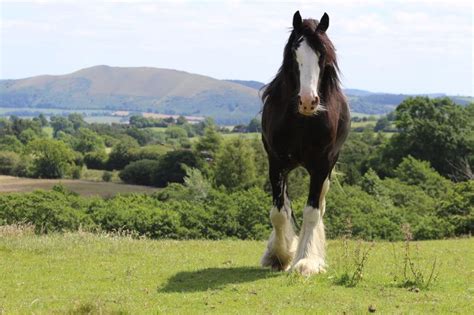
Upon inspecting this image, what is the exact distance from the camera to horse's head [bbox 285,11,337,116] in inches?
340

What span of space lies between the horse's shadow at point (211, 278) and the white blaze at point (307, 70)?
2.81 meters

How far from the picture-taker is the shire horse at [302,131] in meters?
9.09

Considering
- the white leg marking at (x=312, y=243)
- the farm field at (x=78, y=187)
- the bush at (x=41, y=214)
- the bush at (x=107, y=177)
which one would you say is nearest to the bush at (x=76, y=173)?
the bush at (x=107, y=177)

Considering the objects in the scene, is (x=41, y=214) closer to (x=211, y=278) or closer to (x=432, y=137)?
(x=211, y=278)

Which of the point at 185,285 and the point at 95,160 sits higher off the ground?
the point at 185,285

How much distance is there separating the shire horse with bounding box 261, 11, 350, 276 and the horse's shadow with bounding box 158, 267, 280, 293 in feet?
1.54

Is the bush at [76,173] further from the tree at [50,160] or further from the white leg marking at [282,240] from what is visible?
the white leg marking at [282,240]

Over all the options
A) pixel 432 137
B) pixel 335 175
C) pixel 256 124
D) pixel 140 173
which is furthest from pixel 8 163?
pixel 335 175

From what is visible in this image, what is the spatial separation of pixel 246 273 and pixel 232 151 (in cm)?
6484

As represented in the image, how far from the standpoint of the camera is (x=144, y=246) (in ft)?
46.1

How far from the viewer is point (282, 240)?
416 inches

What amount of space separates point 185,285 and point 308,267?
174 cm

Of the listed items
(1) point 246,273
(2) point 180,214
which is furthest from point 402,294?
(2) point 180,214

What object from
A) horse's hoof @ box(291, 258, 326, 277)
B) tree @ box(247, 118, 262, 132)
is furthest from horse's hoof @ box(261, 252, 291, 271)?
tree @ box(247, 118, 262, 132)
